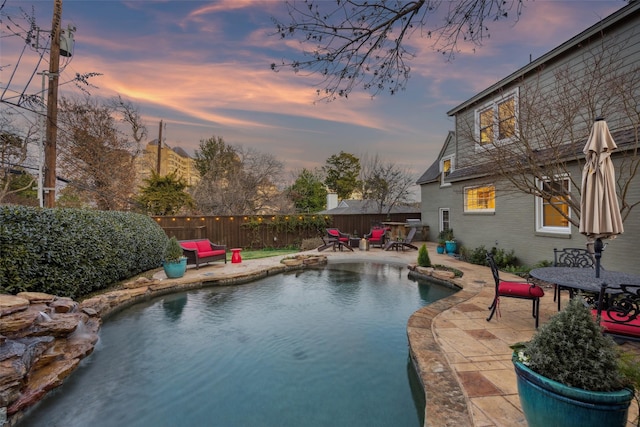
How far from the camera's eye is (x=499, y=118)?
770 centimetres

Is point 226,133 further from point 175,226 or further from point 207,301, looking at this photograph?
point 207,301

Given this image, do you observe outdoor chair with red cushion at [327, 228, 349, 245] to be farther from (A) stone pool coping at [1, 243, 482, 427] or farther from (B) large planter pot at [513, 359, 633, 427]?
(B) large planter pot at [513, 359, 633, 427]

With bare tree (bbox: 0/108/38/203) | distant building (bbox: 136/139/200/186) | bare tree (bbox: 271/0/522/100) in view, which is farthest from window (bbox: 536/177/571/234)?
bare tree (bbox: 0/108/38/203)

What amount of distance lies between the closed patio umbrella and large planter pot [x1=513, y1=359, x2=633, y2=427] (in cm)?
256

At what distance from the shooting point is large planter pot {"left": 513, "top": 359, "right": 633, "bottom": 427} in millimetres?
1546

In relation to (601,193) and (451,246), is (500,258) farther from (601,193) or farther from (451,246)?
(601,193)

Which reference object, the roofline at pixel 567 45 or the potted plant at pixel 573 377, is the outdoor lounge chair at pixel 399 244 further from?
the potted plant at pixel 573 377

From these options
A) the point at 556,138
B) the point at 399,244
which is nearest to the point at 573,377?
the point at 556,138

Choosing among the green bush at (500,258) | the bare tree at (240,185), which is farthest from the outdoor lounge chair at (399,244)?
the bare tree at (240,185)

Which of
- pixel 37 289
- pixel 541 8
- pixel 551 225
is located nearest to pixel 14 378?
pixel 37 289

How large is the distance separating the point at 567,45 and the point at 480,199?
15.4 ft

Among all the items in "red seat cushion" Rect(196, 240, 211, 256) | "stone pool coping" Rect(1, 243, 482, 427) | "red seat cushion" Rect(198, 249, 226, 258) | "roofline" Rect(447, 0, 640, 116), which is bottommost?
"stone pool coping" Rect(1, 243, 482, 427)

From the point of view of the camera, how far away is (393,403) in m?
2.89

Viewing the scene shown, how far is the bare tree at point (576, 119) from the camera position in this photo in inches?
211
